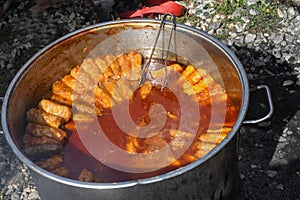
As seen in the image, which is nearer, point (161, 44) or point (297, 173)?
point (161, 44)

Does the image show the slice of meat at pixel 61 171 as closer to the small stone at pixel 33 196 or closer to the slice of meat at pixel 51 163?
the slice of meat at pixel 51 163

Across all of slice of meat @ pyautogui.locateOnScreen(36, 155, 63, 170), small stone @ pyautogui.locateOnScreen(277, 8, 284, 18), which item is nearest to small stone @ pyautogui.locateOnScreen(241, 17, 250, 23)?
small stone @ pyautogui.locateOnScreen(277, 8, 284, 18)

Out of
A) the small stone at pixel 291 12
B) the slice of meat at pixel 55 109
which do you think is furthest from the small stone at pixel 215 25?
the slice of meat at pixel 55 109

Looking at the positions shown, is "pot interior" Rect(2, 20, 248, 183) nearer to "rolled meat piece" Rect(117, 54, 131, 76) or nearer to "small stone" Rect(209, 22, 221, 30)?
"rolled meat piece" Rect(117, 54, 131, 76)

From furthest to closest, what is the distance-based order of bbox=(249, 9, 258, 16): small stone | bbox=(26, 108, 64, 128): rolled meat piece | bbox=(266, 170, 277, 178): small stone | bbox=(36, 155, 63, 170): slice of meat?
bbox=(249, 9, 258, 16): small stone < bbox=(266, 170, 277, 178): small stone < bbox=(26, 108, 64, 128): rolled meat piece < bbox=(36, 155, 63, 170): slice of meat

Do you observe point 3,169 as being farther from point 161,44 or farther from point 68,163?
point 161,44

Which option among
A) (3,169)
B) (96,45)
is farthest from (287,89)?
(3,169)
